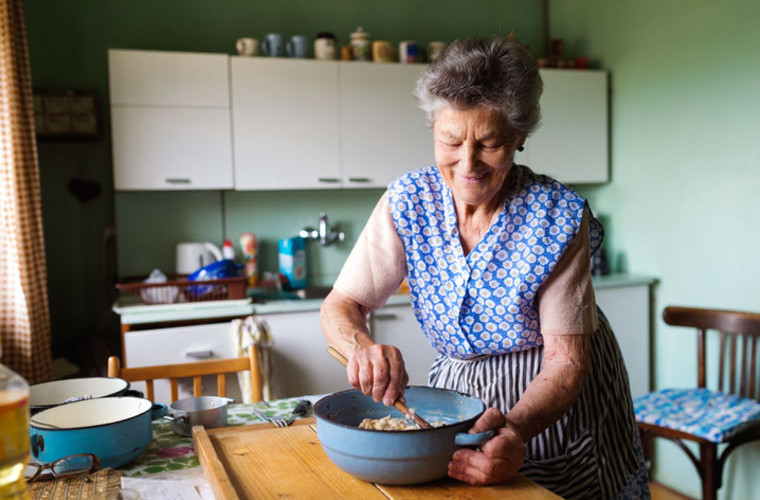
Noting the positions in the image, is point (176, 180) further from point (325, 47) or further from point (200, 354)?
point (325, 47)

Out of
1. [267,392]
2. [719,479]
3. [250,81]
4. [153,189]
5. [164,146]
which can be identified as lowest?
[719,479]

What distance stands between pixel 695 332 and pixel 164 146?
2512 mm

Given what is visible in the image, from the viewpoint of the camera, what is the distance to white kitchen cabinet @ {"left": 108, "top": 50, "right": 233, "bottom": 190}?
2.82 metres

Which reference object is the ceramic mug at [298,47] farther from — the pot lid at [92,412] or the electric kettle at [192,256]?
the pot lid at [92,412]

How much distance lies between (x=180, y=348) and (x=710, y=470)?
6.65 feet

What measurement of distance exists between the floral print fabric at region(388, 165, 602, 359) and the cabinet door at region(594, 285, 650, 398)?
1958 mm

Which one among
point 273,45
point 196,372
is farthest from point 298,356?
point 273,45

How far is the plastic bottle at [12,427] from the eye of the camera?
684 millimetres

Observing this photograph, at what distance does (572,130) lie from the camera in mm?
3508

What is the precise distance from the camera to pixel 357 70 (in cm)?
316

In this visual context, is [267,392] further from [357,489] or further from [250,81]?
[357,489]

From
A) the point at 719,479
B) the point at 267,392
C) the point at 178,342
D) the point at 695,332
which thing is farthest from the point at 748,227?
the point at 178,342

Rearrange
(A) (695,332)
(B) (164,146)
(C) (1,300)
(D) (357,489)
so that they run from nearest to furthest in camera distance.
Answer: (D) (357,489), (C) (1,300), (B) (164,146), (A) (695,332)

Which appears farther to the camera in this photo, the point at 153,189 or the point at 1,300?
the point at 153,189
